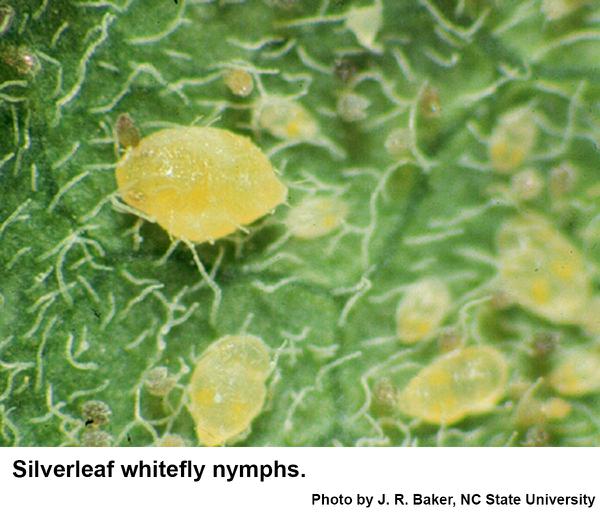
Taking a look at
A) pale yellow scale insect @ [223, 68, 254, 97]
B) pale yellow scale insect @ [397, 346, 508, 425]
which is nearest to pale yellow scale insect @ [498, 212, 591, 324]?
pale yellow scale insect @ [397, 346, 508, 425]

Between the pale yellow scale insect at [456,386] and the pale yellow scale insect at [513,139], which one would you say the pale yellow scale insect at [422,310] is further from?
the pale yellow scale insect at [513,139]

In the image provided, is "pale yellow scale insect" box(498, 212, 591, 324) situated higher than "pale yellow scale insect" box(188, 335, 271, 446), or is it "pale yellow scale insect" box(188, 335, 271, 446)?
"pale yellow scale insect" box(498, 212, 591, 324)

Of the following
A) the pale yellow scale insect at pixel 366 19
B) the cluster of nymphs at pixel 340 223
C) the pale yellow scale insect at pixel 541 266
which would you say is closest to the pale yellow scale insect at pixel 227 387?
the cluster of nymphs at pixel 340 223

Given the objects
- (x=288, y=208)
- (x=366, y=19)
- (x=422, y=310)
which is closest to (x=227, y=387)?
(x=288, y=208)

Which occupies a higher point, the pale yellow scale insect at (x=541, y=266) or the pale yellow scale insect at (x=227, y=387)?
the pale yellow scale insect at (x=541, y=266)

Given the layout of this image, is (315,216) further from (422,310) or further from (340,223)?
(422,310)

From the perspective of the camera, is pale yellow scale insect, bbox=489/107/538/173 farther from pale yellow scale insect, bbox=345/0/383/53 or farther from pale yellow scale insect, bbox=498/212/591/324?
pale yellow scale insect, bbox=345/0/383/53
